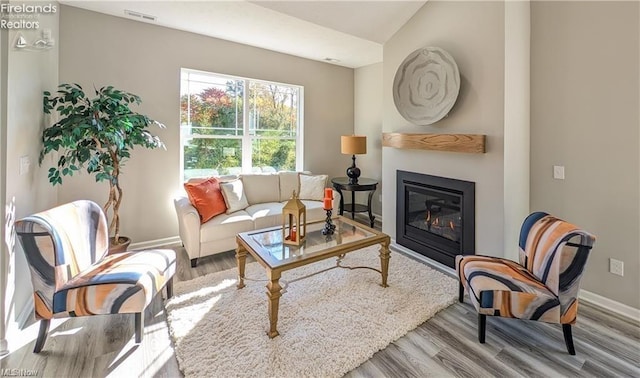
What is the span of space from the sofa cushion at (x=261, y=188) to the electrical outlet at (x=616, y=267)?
3.41m

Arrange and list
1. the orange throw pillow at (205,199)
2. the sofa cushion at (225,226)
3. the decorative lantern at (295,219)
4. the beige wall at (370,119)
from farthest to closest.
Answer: the beige wall at (370,119), the orange throw pillow at (205,199), the sofa cushion at (225,226), the decorative lantern at (295,219)

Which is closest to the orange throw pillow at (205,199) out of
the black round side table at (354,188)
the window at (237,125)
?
the window at (237,125)

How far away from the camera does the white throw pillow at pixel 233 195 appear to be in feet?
11.5

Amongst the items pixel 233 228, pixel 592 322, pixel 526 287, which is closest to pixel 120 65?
pixel 233 228

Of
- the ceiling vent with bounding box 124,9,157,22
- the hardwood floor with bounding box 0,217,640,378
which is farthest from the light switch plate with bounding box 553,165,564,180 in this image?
the ceiling vent with bounding box 124,9,157,22

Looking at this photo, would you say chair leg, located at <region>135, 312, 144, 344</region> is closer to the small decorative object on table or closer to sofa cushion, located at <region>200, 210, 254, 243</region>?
sofa cushion, located at <region>200, 210, 254, 243</region>

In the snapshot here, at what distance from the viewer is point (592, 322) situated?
85.2 inches

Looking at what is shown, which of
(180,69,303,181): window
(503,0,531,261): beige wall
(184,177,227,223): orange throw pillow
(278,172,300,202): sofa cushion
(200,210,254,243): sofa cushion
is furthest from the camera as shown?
(278,172,300,202): sofa cushion

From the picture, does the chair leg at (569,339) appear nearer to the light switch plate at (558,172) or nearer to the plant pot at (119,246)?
the light switch plate at (558,172)

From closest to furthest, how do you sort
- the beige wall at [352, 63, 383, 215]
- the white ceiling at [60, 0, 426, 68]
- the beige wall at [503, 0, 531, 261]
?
the beige wall at [503, 0, 531, 261], the white ceiling at [60, 0, 426, 68], the beige wall at [352, 63, 383, 215]

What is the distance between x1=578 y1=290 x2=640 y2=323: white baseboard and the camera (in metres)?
2.21

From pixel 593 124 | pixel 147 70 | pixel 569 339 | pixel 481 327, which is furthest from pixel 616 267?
pixel 147 70

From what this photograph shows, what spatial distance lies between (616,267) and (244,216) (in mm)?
3348

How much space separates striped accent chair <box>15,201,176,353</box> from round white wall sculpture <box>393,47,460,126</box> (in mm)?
2754
